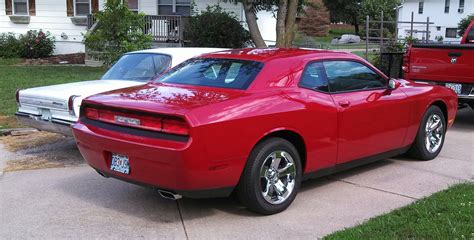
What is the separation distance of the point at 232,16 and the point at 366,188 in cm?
1449

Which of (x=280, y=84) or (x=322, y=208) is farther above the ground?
(x=280, y=84)

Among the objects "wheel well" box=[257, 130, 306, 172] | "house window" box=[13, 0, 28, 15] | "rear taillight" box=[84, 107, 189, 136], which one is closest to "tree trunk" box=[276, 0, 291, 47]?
"wheel well" box=[257, 130, 306, 172]

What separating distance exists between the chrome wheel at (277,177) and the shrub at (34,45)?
18629 mm

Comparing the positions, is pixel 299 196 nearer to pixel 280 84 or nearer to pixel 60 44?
pixel 280 84

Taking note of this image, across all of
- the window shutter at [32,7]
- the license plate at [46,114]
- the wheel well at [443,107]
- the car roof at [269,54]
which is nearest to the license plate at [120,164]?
the car roof at [269,54]

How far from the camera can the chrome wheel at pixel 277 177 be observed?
5.13 metres

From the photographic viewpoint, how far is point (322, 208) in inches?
213

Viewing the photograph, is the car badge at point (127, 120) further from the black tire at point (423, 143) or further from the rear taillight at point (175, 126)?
the black tire at point (423, 143)

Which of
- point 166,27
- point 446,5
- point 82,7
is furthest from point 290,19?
point 446,5

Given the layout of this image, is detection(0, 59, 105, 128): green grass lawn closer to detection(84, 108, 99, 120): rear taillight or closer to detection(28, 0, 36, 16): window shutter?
detection(28, 0, 36, 16): window shutter

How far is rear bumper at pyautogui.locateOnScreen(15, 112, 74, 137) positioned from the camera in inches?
278

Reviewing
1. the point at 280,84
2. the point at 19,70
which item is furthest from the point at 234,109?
the point at 19,70

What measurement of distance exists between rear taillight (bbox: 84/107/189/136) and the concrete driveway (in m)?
0.90

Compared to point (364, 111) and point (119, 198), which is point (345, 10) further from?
point (119, 198)
